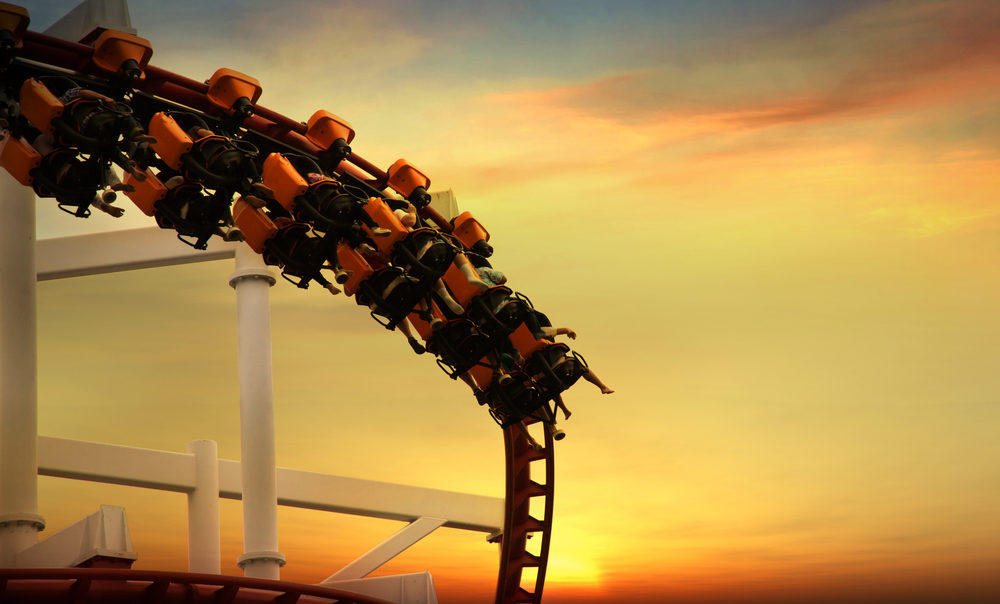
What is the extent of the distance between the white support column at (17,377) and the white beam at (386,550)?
16.6 feet

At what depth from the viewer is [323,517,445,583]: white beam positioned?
53.1 ft

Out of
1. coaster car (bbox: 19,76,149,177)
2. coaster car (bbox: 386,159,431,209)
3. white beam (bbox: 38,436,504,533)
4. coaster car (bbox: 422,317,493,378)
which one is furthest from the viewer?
white beam (bbox: 38,436,504,533)

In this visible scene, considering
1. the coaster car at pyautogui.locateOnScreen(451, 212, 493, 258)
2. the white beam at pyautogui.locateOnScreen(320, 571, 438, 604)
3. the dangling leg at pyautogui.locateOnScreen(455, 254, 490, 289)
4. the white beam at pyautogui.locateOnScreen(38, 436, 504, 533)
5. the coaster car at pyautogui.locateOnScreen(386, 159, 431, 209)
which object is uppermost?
the coaster car at pyautogui.locateOnScreen(386, 159, 431, 209)

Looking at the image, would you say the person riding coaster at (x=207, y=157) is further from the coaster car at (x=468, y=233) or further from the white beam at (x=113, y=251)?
the white beam at (x=113, y=251)

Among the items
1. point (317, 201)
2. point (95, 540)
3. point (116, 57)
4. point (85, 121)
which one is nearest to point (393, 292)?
point (317, 201)

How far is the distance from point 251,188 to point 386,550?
8.24m

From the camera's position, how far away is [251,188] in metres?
9.94

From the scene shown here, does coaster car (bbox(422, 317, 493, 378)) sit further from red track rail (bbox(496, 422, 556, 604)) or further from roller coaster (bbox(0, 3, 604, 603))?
red track rail (bbox(496, 422, 556, 604))

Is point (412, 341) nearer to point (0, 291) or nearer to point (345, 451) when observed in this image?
point (0, 291)

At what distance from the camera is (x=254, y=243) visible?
10211 mm

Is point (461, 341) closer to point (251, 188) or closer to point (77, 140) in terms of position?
point (251, 188)

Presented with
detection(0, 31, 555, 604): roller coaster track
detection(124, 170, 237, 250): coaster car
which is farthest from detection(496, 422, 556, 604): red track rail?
detection(124, 170, 237, 250): coaster car

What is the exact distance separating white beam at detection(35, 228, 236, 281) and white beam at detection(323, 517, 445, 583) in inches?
185

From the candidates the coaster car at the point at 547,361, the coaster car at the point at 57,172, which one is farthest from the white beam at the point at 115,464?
the coaster car at the point at 547,361
